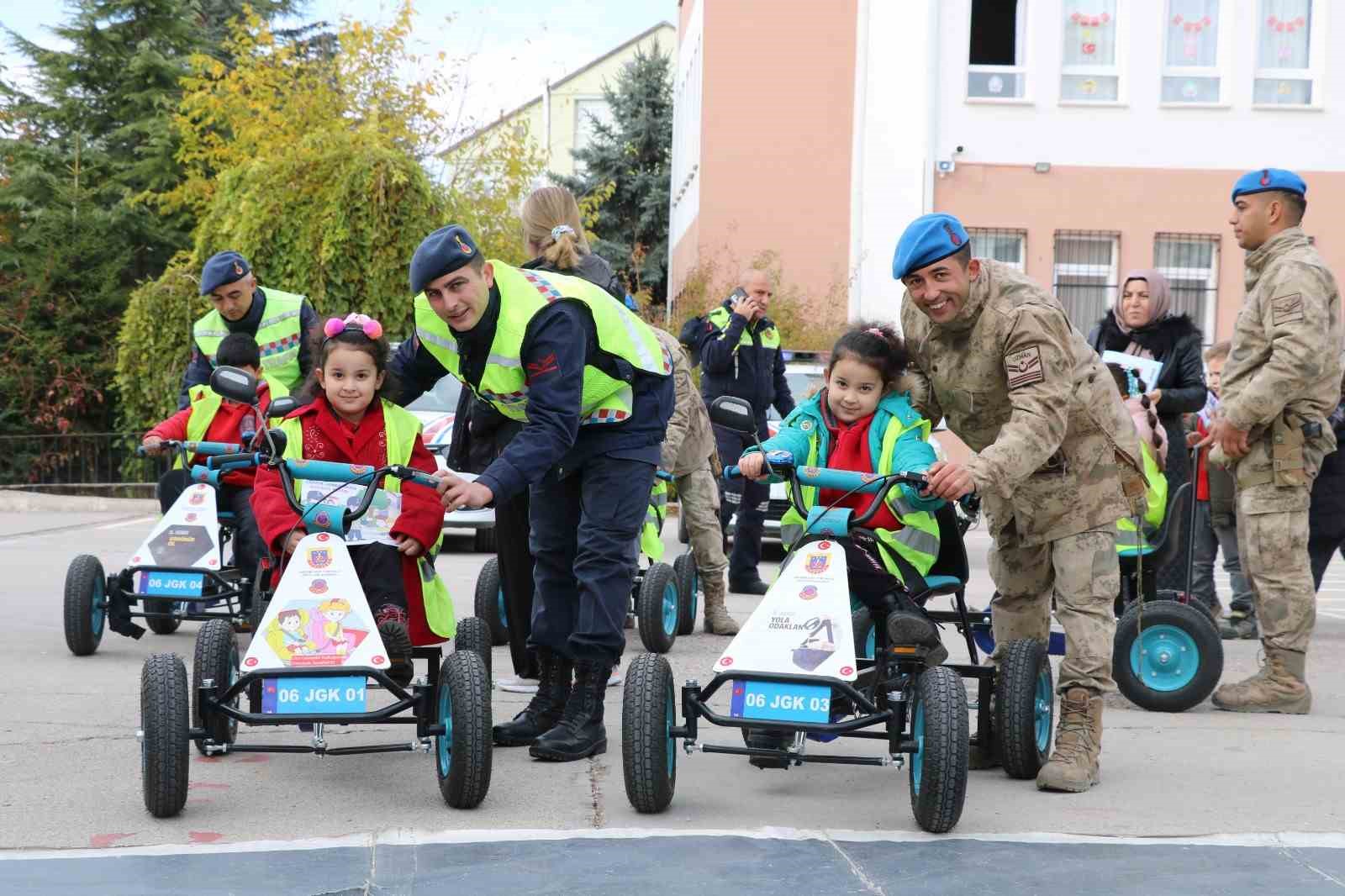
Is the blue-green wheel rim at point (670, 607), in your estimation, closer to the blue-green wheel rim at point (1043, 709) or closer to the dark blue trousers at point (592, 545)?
the dark blue trousers at point (592, 545)


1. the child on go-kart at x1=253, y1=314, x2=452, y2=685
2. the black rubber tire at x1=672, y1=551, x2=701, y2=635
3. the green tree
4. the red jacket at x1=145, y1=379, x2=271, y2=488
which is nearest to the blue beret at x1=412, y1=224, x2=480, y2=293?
the child on go-kart at x1=253, y1=314, x2=452, y2=685

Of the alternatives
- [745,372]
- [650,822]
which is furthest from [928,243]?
[745,372]

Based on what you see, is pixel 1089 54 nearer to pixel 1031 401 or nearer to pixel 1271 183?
pixel 1271 183

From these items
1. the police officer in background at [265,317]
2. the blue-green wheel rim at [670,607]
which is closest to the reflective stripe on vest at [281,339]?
the police officer in background at [265,317]

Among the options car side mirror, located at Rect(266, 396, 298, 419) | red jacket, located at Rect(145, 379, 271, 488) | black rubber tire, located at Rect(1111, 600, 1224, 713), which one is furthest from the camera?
red jacket, located at Rect(145, 379, 271, 488)

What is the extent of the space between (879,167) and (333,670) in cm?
2334

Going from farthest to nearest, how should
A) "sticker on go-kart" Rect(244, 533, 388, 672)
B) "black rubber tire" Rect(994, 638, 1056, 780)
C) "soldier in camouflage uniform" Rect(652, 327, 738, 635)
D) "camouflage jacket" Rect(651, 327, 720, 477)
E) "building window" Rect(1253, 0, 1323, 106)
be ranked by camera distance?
"building window" Rect(1253, 0, 1323, 106), "soldier in camouflage uniform" Rect(652, 327, 738, 635), "camouflage jacket" Rect(651, 327, 720, 477), "black rubber tire" Rect(994, 638, 1056, 780), "sticker on go-kart" Rect(244, 533, 388, 672)

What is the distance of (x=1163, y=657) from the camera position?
24.1 feet

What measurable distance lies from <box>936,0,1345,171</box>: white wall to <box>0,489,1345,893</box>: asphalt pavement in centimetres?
1877

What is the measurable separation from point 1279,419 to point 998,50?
62.3 feet

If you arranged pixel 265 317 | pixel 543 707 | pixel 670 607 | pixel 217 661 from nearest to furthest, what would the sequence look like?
pixel 217 661, pixel 543 707, pixel 265 317, pixel 670 607

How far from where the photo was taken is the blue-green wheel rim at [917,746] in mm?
4967

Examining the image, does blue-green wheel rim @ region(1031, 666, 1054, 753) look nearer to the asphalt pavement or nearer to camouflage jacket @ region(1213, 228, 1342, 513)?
the asphalt pavement

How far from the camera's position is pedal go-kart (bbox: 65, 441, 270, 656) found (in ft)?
27.0
